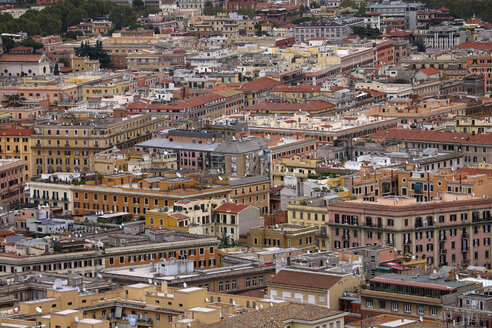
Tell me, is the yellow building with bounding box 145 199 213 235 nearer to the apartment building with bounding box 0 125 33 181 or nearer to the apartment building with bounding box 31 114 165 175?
the apartment building with bounding box 31 114 165 175

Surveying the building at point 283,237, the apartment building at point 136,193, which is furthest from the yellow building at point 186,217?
the apartment building at point 136,193

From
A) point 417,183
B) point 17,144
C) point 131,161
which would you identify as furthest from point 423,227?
point 17,144

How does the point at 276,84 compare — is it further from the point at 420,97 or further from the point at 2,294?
the point at 2,294

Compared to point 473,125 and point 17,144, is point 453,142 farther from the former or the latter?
point 17,144

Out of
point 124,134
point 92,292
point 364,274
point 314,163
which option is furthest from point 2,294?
point 124,134

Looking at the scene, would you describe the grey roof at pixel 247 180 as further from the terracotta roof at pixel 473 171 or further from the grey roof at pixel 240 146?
the terracotta roof at pixel 473 171

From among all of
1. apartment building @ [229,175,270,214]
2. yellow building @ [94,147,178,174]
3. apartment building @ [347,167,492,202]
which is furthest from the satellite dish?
yellow building @ [94,147,178,174]
